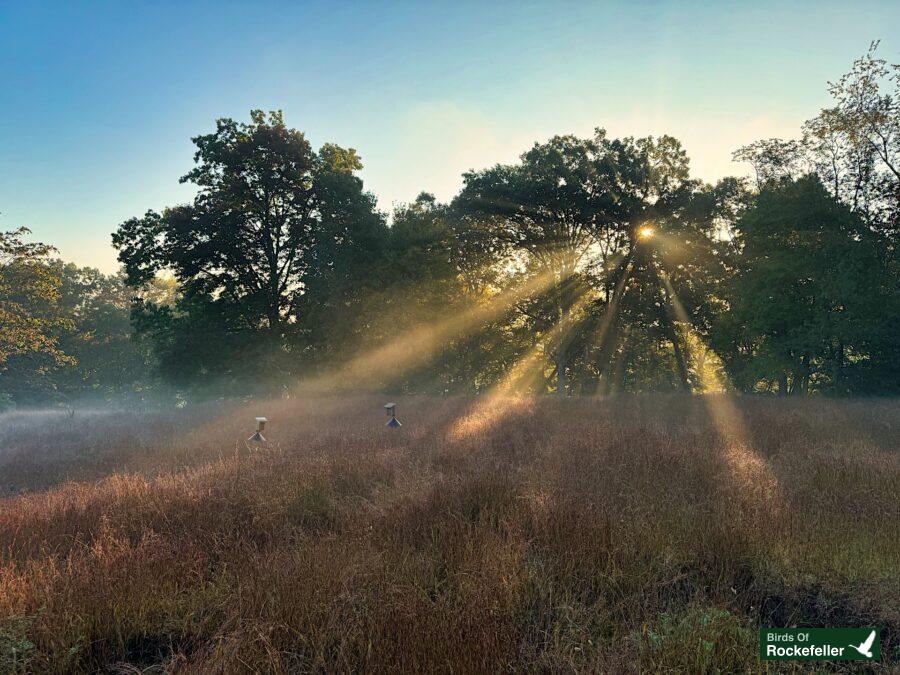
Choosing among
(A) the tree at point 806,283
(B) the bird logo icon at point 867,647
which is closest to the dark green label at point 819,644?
(B) the bird logo icon at point 867,647

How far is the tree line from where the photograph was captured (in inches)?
703

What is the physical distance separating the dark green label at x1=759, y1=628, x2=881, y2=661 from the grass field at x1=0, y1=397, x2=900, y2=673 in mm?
81

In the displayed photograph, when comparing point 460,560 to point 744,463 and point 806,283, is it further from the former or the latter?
point 806,283


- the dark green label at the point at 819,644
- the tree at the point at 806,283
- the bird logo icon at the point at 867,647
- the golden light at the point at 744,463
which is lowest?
the golden light at the point at 744,463

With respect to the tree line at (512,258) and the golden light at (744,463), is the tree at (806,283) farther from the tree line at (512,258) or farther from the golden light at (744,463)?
the golden light at (744,463)

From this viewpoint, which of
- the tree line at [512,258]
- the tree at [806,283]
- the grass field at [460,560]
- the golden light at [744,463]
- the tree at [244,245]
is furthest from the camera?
the tree at [244,245]

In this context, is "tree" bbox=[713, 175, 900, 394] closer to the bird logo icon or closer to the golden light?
the golden light

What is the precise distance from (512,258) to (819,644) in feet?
84.7

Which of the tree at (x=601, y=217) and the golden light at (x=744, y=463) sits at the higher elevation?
the tree at (x=601, y=217)

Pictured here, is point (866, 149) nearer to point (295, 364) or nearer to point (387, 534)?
point (387, 534)

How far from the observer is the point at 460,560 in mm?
3605

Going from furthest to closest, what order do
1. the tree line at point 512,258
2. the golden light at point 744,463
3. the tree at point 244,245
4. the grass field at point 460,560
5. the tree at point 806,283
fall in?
the tree at point 244,245 → the tree line at point 512,258 → the tree at point 806,283 → the golden light at point 744,463 → the grass field at point 460,560

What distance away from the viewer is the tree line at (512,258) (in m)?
17.8

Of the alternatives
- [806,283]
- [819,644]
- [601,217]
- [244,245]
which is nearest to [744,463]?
[819,644]
